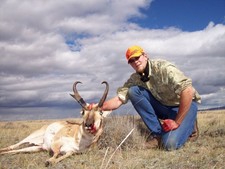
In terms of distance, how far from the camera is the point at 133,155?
280 inches

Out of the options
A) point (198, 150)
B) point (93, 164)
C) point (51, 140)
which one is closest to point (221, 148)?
point (198, 150)

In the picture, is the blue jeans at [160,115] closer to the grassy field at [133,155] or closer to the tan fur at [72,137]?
the grassy field at [133,155]

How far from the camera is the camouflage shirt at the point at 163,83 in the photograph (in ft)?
24.4

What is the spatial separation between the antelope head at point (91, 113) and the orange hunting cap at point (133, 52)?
74 cm

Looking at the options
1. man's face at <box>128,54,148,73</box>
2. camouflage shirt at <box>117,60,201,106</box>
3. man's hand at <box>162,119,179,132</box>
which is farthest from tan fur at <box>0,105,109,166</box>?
man's hand at <box>162,119,179,132</box>

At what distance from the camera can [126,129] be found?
344 inches

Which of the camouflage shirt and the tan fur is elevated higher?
the camouflage shirt

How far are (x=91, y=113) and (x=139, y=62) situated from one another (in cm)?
140

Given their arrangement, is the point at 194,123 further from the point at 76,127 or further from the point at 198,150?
the point at 76,127

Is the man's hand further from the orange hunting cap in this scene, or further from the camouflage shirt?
the orange hunting cap

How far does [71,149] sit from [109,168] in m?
2.48

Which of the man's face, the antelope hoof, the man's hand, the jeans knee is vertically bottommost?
the antelope hoof

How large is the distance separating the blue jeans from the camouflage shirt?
0.15 meters

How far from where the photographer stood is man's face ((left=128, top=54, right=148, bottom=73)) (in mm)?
7707
